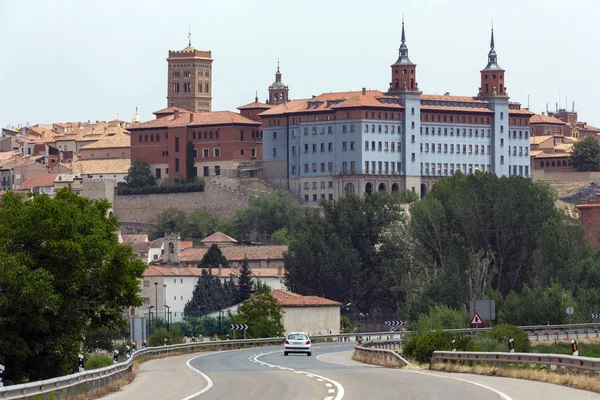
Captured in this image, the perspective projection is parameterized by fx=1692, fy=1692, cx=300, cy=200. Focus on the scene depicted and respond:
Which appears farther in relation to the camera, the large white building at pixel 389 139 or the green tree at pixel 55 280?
the large white building at pixel 389 139

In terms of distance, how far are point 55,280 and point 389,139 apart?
467 feet

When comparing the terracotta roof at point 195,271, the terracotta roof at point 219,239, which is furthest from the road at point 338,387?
the terracotta roof at point 219,239

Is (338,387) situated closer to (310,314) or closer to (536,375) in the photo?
(536,375)

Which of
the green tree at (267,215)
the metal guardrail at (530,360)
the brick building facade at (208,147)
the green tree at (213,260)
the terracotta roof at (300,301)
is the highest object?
the brick building facade at (208,147)

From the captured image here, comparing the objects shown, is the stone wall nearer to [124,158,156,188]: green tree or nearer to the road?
[124,158,156,188]: green tree

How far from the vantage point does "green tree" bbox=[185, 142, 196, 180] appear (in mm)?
196125

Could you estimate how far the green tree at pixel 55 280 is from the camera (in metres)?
43.8

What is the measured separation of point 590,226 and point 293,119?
128ft

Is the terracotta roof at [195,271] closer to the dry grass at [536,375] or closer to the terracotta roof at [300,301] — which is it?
the terracotta roof at [300,301]

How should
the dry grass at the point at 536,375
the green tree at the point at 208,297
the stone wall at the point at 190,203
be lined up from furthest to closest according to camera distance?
the stone wall at the point at 190,203 < the green tree at the point at 208,297 < the dry grass at the point at 536,375

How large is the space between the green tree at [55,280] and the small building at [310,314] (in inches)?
2449

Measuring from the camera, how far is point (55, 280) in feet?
152

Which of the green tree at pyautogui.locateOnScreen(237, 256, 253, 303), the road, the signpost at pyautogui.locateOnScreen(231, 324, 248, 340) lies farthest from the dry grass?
the green tree at pyautogui.locateOnScreen(237, 256, 253, 303)

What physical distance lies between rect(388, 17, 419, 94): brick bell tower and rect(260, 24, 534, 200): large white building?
4.5 inches
